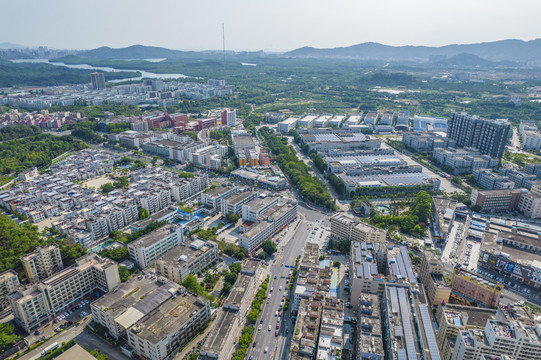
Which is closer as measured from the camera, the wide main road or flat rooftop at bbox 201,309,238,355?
flat rooftop at bbox 201,309,238,355

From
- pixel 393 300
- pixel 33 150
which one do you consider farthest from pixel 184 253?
pixel 33 150

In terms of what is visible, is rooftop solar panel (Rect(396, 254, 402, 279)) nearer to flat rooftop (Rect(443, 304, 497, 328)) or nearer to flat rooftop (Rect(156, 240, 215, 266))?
flat rooftop (Rect(443, 304, 497, 328))

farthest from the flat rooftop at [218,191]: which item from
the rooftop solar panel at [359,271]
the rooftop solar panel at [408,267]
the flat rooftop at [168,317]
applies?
the rooftop solar panel at [408,267]

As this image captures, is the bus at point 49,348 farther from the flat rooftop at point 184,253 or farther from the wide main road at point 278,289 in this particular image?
the wide main road at point 278,289

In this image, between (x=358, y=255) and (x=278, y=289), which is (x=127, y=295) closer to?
(x=278, y=289)

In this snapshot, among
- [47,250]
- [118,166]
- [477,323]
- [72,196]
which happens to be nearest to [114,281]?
[47,250]

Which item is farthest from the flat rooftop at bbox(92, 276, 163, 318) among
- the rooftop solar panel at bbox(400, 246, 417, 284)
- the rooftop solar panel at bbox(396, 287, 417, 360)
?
the rooftop solar panel at bbox(400, 246, 417, 284)

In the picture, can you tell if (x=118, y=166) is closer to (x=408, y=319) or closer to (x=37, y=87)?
(x=408, y=319)
